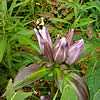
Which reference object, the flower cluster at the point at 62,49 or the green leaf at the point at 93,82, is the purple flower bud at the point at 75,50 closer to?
the flower cluster at the point at 62,49

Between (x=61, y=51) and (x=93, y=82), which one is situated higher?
(x=61, y=51)

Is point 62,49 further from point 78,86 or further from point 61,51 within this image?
point 78,86

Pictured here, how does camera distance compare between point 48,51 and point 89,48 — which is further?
point 89,48

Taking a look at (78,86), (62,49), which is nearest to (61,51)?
(62,49)

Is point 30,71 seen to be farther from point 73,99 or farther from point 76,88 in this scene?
point 73,99

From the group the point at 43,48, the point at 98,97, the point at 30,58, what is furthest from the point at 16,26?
the point at 98,97

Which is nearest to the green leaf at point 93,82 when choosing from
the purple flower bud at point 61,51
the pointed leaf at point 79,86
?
the pointed leaf at point 79,86

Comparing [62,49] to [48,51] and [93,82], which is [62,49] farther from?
[93,82]
